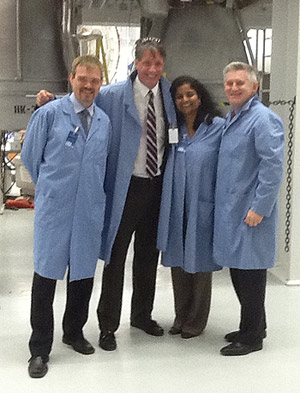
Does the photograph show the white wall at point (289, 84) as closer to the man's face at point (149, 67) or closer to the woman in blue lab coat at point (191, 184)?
the woman in blue lab coat at point (191, 184)

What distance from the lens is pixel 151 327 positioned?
321cm

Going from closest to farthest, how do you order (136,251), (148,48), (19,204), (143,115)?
(148,48) → (143,115) → (136,251) → (19,204)

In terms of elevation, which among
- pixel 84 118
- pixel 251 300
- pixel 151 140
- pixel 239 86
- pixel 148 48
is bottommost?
pixel 251 300

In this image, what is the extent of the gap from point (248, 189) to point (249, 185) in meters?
0.02

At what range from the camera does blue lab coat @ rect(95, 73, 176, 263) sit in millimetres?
2836

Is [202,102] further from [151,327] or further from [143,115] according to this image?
[151,327]

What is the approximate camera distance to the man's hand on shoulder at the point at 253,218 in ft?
8.94

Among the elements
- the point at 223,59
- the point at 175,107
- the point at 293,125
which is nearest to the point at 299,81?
the point at 293,125

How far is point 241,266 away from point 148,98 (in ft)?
3.18

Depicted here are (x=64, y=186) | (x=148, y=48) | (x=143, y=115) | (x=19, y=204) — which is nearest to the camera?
(x=64, y=186)

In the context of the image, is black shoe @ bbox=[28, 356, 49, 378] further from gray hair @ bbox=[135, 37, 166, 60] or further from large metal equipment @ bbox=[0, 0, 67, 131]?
large metal equipment @ bbox=[0, 0, 67, 131]

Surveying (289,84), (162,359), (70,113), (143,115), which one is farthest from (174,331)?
(289,84)

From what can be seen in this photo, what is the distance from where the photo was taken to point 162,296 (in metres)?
3.92

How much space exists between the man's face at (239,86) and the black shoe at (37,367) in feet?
5.11
